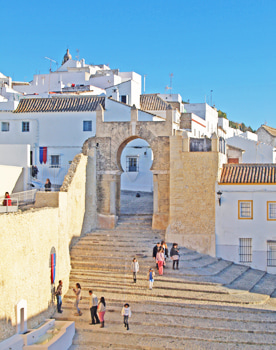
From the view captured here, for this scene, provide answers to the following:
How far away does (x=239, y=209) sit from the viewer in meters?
22.9

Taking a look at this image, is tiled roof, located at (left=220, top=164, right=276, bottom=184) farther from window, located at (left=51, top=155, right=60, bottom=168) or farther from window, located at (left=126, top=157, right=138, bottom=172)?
window, located at (left=126, top=157, right=138, bottom=172)

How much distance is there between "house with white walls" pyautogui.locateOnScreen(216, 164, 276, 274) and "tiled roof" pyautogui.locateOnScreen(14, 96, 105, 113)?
35.5 feet

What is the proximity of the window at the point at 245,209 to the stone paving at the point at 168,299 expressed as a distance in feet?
7.62

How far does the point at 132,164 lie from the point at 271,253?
15417 millimetres

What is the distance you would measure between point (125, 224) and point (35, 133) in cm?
915

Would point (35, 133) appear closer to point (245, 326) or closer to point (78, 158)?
point (78, 158)

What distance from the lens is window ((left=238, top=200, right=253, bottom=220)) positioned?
2289 centimetres

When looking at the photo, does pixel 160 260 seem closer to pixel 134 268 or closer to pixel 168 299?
pixel 134 268

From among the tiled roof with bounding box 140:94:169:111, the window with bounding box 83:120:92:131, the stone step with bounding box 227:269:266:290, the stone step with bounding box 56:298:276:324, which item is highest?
the tiled roof with bounding box 140:94:169:111

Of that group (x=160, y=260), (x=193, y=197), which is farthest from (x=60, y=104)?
(x=160, y=260)

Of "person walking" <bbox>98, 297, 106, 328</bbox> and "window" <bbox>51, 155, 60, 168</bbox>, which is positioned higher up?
"window" <bbox>51, 155, 60, 168</bbox>

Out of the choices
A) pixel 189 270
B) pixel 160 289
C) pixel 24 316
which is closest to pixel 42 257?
pixel 24 316

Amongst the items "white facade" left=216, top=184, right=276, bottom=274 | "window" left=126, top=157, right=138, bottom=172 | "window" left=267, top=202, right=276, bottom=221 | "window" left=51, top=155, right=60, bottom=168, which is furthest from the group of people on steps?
"window" left=126, top=157, right=138, bottom=172

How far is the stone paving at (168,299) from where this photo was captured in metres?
15.3
